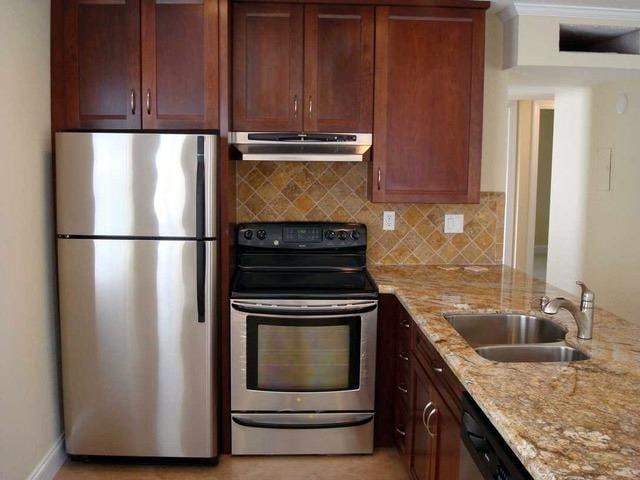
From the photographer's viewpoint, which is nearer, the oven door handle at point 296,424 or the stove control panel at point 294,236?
the oven door handle at point 296,424

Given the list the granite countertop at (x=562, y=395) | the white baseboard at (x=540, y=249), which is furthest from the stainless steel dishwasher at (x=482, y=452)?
the white baseboard at (x=540, y=249)

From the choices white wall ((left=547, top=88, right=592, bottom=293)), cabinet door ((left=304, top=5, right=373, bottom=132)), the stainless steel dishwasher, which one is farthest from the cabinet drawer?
white wall ((left=547, top=88, right=592, bottom=293))

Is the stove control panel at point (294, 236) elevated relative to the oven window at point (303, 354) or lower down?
elevated

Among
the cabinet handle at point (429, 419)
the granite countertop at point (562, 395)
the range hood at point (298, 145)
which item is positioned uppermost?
the range hood at point (298, 145)

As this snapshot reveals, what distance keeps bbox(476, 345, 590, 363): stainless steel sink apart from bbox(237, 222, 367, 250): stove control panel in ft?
4.59

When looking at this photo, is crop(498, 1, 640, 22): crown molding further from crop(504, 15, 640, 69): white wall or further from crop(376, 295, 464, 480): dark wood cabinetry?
crop(376, 295, 464, 480): dark wood cabinetry

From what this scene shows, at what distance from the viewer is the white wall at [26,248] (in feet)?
7.55

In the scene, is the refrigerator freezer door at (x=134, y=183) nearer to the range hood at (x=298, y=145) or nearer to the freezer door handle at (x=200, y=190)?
the freezer door handle at (x=200, y=190)

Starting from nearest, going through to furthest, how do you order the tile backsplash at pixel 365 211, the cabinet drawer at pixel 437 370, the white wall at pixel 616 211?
the cabinet drawer at pixel 437 370, the tile backsplash at pixel 365 211, the white wall at pixel 616 211

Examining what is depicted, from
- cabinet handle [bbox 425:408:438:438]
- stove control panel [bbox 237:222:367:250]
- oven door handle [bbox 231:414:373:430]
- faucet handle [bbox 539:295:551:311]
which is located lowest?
oven door handle [bbox 231:414:373:430]

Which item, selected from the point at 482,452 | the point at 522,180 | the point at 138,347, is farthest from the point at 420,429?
the point at 522,180

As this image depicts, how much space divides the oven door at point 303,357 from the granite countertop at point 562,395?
1.36 ft

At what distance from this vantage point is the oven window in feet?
9.13

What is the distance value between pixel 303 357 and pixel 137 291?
0.85m
